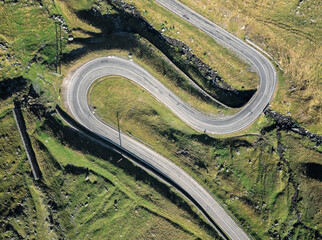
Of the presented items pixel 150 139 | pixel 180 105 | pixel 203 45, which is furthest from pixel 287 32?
pixel 150 139

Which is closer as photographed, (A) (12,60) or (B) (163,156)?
(A) (12,60)

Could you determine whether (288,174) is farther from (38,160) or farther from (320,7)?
(38,160)

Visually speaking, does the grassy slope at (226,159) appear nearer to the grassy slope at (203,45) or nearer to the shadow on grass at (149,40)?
the shadow on grass at (149,40)

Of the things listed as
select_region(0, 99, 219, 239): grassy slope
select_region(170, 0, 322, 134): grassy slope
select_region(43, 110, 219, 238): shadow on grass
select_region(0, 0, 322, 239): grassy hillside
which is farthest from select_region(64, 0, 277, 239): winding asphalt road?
select_region(0, 99, 219, 239): grassy slope

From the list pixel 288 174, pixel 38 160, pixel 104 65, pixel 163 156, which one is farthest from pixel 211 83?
pixel 38 160

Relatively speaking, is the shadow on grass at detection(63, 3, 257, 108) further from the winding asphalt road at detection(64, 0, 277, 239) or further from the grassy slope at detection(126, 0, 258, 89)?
the winding asphalt road at detection(64, 0, 277, 239)

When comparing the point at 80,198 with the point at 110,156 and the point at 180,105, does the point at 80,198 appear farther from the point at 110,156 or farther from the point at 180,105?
the point at 180,105

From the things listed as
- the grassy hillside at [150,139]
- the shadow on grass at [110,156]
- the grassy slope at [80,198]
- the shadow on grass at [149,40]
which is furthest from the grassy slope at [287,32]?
the grassy slope at [80,198]
